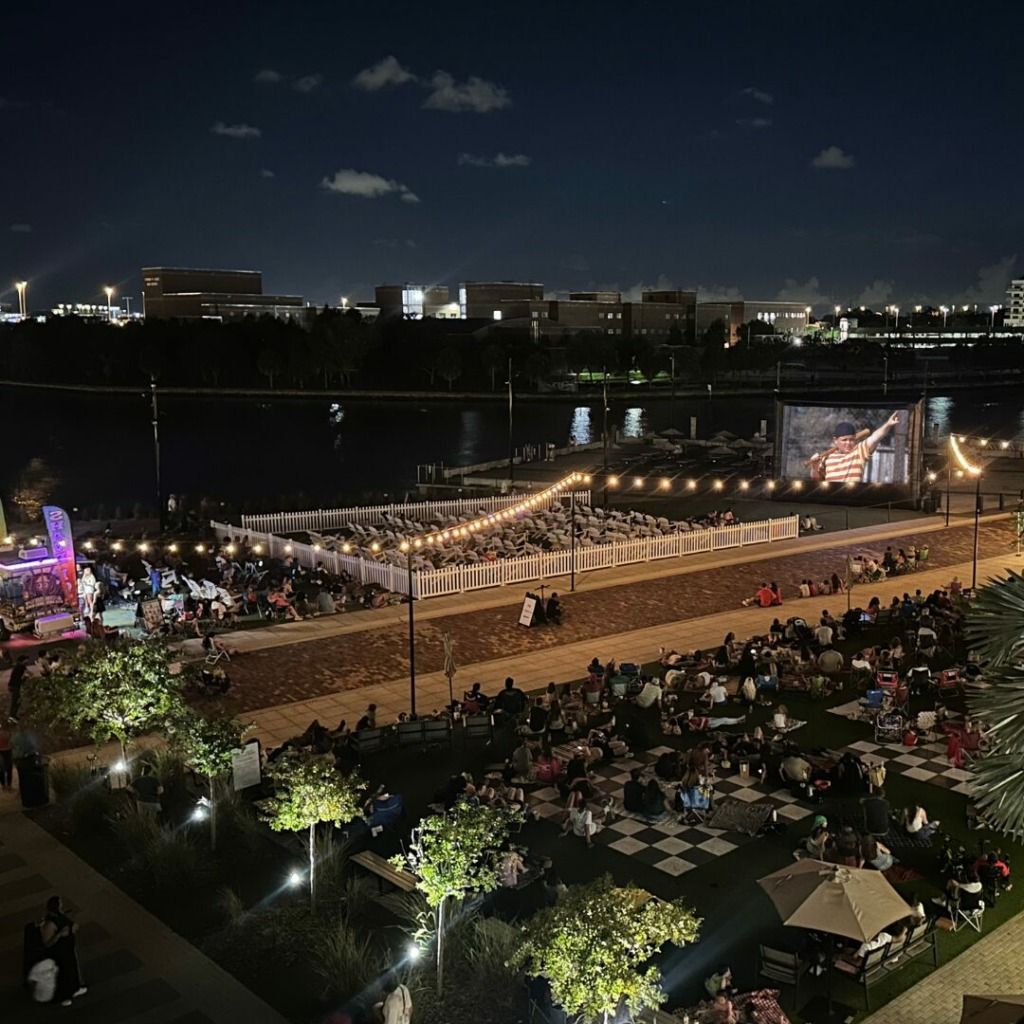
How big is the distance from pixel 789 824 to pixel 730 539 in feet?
72.1

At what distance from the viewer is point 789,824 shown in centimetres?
1437

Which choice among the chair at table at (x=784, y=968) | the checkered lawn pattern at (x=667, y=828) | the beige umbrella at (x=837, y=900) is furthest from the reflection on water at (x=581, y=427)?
the chair at table at (x=784, y=968)

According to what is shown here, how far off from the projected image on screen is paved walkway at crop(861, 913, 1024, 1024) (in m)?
33.7

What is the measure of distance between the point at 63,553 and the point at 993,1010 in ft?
75.6

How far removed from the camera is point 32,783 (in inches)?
593

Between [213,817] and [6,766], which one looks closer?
[213,817]

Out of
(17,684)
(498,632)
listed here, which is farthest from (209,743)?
(498,632)

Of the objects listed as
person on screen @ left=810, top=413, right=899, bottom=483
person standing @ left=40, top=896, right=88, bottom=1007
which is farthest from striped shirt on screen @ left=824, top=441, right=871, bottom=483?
person standing @ left=40, top=896, right=88, bottom=1007

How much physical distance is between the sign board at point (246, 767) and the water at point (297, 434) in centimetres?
→ 2996

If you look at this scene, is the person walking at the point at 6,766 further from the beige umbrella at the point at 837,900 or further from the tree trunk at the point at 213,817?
the beige umbrella at the point at 837,900

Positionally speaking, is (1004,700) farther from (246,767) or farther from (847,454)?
(847,454)

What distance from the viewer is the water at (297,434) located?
75.8m

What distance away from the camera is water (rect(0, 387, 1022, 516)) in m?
75.8

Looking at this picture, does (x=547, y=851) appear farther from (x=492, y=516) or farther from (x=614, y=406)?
(x=614, y=406)
